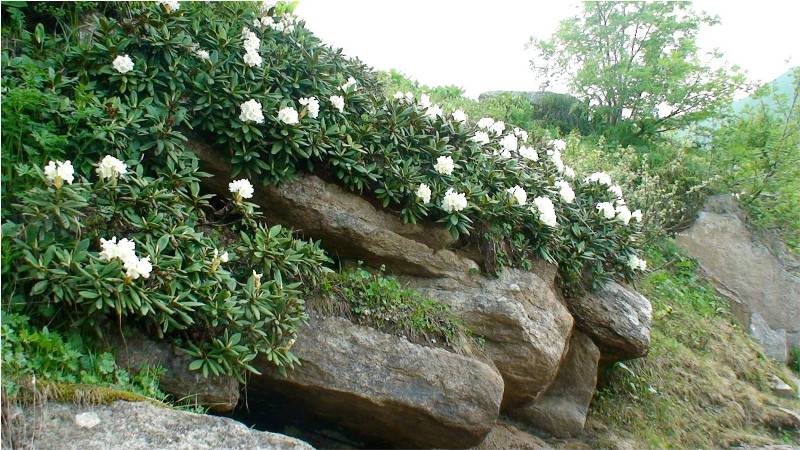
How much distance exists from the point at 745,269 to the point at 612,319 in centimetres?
481

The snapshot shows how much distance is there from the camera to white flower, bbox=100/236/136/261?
11.7 ft

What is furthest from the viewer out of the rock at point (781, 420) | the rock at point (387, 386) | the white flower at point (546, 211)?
the rock at point (781, 420)

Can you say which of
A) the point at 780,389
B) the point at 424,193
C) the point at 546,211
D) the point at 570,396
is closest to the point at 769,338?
the point at 780,389

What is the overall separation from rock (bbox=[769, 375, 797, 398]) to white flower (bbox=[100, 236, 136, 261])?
799 cm

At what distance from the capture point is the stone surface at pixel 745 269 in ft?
31.6

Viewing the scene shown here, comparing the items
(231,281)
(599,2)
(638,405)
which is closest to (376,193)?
(231,281)

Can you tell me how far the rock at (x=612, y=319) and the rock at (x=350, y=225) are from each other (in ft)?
4.63

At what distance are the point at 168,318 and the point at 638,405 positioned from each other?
5212 millimetres

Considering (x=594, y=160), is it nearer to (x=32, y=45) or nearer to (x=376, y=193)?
(x=376, y=193)

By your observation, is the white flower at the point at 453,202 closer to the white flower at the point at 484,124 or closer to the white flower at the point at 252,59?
the white flower at the point at 484,124

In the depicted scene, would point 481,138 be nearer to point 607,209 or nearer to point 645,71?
point 607,209

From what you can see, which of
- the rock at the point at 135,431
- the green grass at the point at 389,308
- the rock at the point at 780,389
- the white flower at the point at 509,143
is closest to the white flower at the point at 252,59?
the green grass at the point at 389,308

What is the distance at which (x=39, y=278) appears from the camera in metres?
3.40

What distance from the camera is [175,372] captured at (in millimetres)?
3863
